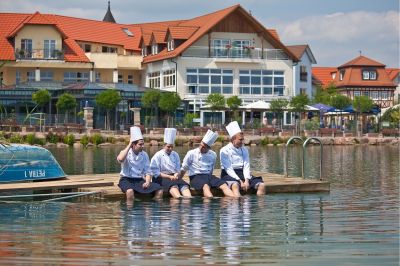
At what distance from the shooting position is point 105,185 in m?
19.5

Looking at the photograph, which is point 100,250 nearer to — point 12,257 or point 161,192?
point 12,257

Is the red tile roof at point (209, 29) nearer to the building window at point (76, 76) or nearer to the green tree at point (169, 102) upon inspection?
the building window at point (76, 76)

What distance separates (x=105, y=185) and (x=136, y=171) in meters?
1.00

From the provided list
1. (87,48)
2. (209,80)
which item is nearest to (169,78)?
(209,80)

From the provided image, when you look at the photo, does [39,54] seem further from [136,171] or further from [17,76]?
[136,171]

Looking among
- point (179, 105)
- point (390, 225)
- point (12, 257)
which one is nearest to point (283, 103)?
point (179, 105)

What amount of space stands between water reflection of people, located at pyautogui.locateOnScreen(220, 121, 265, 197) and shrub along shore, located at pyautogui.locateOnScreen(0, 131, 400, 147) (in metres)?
32.4

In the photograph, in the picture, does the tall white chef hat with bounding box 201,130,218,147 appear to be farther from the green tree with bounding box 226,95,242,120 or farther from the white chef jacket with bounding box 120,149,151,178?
the green tree with bounding box 226,95,242,120

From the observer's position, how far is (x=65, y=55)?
247 feet

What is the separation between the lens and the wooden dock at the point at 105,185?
61.2ft

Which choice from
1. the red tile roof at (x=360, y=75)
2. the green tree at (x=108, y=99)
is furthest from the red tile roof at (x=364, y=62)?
the green tree at (x=108, y=99)

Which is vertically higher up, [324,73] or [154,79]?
[324,73]

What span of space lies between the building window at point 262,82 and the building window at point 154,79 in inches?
281

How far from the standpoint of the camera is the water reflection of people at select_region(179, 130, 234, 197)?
19469mm
